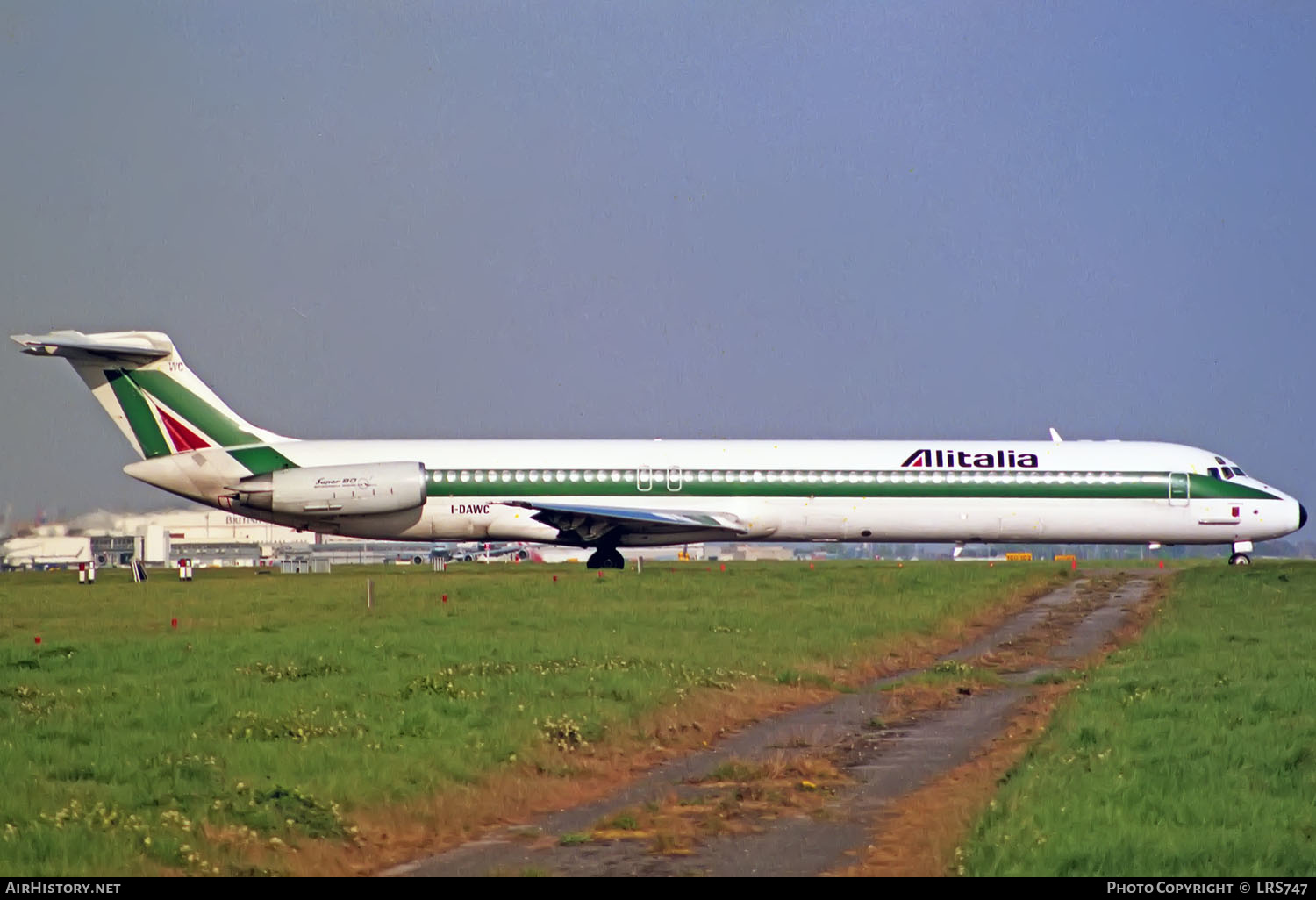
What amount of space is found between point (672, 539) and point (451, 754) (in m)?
31.8

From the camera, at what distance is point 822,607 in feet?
99.0

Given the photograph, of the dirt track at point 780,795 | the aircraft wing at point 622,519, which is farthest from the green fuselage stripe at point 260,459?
the dirt track at point 780,795

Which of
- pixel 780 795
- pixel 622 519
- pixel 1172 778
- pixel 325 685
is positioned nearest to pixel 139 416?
pixel 622 519

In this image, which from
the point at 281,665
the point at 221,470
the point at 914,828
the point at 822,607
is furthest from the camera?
the point at 221,470

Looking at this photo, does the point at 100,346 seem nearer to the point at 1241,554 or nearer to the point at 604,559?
the point at 604,559

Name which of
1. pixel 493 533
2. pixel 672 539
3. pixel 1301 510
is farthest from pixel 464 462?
pixel 1301 510

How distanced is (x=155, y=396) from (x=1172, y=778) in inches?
1477

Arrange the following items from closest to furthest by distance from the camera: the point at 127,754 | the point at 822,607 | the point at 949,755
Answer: the point at 127,754
the point at 949,755
the point at 822,607

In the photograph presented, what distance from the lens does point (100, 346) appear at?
43.8 m

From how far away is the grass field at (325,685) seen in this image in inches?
448

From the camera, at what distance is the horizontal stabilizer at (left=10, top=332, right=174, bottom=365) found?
43.2m

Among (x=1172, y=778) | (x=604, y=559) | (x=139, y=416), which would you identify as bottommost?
(x=1172, y=778)

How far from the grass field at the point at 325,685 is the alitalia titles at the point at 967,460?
9418 mm
